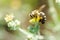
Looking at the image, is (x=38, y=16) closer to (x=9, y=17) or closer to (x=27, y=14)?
(x=27, y=14)

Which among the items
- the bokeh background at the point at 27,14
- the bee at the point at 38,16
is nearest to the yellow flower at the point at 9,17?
the bokeh background at the point at 27,14

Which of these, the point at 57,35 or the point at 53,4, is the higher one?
the point at 53,4

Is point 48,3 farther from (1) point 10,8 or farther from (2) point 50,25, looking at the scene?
(1) point 10,8

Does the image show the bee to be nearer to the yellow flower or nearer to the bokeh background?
the bokeh background

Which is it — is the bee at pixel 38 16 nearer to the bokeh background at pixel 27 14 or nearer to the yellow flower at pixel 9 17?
the bokeh background at pixel 27 14

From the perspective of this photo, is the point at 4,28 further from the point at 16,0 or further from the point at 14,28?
the point at 16,0

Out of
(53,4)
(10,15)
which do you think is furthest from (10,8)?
(53,4)

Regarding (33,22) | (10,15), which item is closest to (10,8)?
(10,15)

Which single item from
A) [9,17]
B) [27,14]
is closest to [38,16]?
[27,14]
